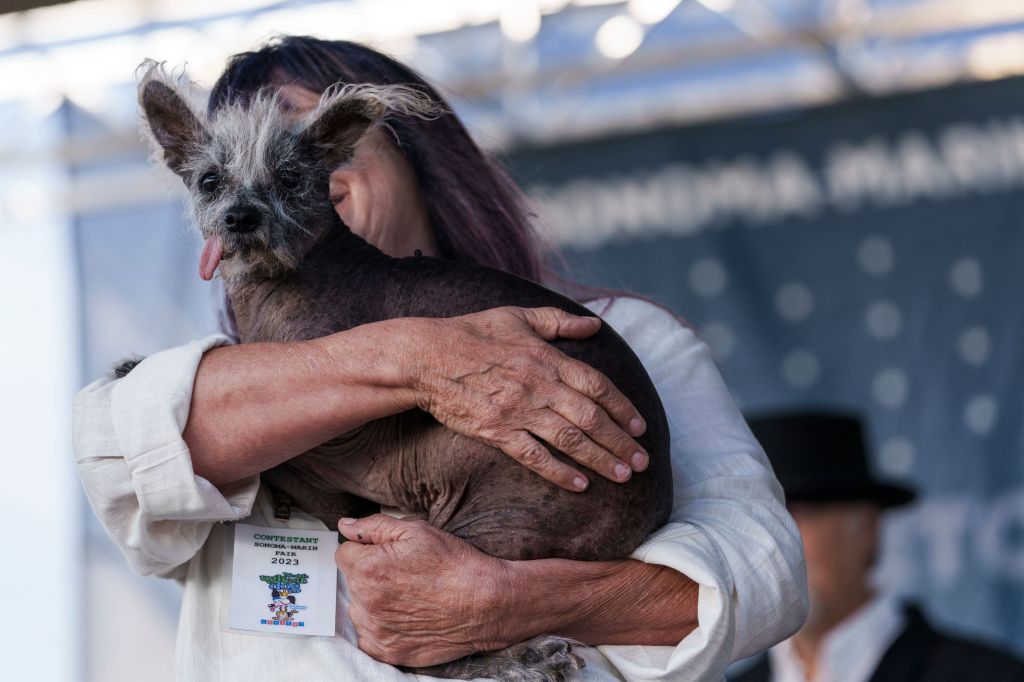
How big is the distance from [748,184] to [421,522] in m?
3.41

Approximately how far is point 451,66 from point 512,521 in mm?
3370

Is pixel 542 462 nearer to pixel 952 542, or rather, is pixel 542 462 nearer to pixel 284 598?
pixel 284 598

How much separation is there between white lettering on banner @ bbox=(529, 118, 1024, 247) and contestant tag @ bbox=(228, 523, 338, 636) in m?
2.91

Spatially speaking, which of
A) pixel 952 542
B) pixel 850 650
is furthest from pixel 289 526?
pixel 952 542

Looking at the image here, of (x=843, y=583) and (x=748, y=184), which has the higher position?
(x=748, y=184)

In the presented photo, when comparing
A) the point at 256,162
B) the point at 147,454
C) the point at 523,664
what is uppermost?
the point at 256,162

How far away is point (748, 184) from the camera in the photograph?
482 cm

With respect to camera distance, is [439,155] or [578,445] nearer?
[578,445]

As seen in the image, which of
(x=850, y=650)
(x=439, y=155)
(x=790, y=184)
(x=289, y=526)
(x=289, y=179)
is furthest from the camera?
(x=790, y=184)

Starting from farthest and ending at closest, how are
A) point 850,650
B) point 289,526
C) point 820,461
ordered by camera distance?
point 820,461
point 850,650
point 289,526

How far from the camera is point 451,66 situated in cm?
476

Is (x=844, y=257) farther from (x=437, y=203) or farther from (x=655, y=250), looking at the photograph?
(x=437, y=203)

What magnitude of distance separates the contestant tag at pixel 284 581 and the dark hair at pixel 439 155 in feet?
2.22

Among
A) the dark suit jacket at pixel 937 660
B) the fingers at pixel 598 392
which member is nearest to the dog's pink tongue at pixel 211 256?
the fingers at pixel 598 392
